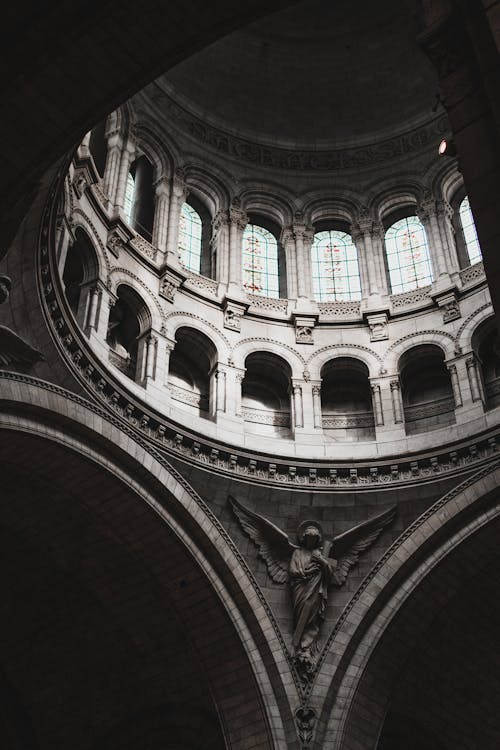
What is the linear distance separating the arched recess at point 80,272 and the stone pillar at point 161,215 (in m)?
2.49

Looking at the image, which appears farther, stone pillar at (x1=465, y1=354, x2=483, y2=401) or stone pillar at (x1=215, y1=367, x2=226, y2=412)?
stone pillar at (x1=215, y1=367, x2=226, y2=412)

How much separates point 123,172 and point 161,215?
4.41 ft

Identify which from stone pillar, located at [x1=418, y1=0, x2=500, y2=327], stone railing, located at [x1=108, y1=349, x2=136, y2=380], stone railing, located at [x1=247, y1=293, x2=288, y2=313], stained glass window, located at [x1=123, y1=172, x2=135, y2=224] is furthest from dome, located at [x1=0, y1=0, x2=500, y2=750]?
stone pillar, located at [x1=418, y1=0, x2=500, y2=327]

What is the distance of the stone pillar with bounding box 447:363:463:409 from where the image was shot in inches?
787

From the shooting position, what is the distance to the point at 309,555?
59.9 ft

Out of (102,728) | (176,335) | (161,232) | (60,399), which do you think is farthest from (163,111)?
(102,728)

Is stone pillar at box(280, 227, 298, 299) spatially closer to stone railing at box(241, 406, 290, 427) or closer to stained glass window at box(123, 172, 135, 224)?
stone railing at box(241, 406, 290, 427)

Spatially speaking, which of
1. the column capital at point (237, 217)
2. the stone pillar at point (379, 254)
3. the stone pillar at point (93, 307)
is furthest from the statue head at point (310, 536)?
the column capital at point (237, 217)

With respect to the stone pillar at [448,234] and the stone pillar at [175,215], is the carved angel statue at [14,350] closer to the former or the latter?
the stone pillar at [175,215]

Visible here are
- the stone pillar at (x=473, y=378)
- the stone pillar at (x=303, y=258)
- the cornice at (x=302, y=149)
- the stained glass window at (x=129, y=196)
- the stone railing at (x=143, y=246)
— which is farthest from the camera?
the cornice at (x=302, y=149)

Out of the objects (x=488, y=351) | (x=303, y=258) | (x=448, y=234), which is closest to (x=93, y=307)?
(x=303, y=258)

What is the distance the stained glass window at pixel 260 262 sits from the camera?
23.2 metres

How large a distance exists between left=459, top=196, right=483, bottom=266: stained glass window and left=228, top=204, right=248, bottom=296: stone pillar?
5.14m

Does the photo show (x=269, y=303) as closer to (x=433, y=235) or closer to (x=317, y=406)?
(x=317, y=406)
